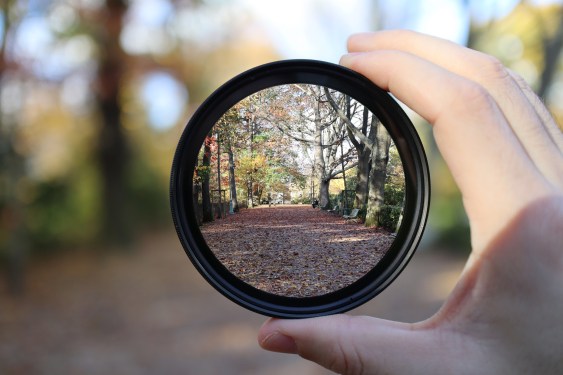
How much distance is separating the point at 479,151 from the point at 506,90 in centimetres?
35

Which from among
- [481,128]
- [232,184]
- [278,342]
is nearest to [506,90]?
[481,128]

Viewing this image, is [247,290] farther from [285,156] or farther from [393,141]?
[393,141]

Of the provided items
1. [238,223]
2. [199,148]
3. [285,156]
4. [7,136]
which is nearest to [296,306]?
[238,223]

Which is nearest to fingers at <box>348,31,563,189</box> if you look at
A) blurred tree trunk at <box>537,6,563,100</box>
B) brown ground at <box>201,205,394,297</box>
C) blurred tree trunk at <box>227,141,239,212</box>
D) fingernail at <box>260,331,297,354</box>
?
brown ground at <box>201,205,394,297</box>

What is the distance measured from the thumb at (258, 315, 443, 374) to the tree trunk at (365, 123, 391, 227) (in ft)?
1.30

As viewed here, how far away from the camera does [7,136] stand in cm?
910

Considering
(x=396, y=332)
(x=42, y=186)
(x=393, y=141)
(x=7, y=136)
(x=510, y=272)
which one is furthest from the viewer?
(x=42, y=186)

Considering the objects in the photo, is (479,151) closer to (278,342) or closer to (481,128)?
(481,128)

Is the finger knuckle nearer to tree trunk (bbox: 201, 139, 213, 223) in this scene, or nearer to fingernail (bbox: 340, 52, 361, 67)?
fingernail (bbox: 340, 52, 361, 67)

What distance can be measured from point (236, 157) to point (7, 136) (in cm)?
890

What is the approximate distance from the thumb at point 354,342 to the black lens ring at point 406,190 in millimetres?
96

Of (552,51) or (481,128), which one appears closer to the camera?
(481,128)

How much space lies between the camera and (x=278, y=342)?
1731 millimetres

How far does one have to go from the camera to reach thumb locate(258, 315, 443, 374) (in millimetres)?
1530
